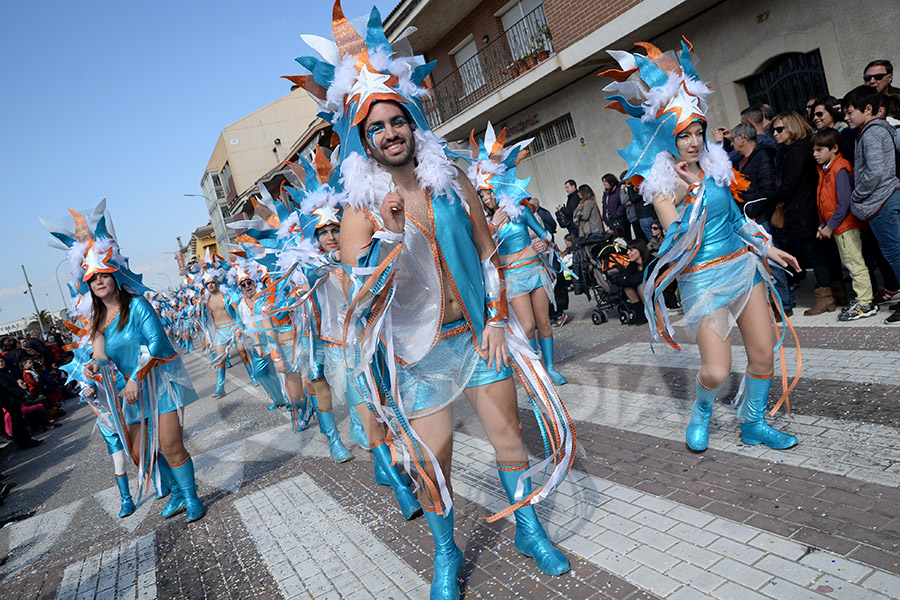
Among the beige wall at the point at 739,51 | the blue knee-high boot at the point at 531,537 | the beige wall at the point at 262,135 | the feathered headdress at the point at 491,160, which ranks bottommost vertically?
the blue knee-high boot at the point at 531,537

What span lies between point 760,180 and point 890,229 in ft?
5.15

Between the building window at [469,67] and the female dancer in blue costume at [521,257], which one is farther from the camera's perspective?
the building window at [469,67]

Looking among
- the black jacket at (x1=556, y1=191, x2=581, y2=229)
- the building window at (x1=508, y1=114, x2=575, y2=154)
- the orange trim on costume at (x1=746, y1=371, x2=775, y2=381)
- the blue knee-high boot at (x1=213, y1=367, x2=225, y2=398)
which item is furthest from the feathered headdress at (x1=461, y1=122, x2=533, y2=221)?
the building window at (x1=508, y1=114, x2=575, y2=154)

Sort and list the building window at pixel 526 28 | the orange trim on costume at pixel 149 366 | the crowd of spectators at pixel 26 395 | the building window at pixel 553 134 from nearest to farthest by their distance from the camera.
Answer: the orange trim on costume at pixel 149 366 < the crowd of spectators at pixel 26 395 < the building window at pixel 526 28 < the building window at pixel 553 134

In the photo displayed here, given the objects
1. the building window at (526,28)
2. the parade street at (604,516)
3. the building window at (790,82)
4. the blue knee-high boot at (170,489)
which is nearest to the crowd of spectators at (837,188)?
the parade street at (604,516)

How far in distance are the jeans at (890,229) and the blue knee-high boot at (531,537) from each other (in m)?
4.79

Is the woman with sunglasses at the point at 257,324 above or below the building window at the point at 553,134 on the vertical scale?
below

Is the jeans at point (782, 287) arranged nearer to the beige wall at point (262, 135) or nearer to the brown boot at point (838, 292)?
the brown boot at point (838, 292)

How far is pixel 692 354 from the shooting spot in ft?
21.0

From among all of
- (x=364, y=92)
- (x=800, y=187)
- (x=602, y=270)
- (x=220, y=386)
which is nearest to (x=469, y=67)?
(x=602, y=270)

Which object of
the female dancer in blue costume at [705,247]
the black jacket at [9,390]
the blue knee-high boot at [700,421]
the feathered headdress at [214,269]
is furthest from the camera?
the feathered headdress at [214,269]

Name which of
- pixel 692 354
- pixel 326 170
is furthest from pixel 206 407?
pixel 692 354

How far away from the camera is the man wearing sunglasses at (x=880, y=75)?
19.8 feet

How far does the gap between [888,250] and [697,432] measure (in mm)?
3402
